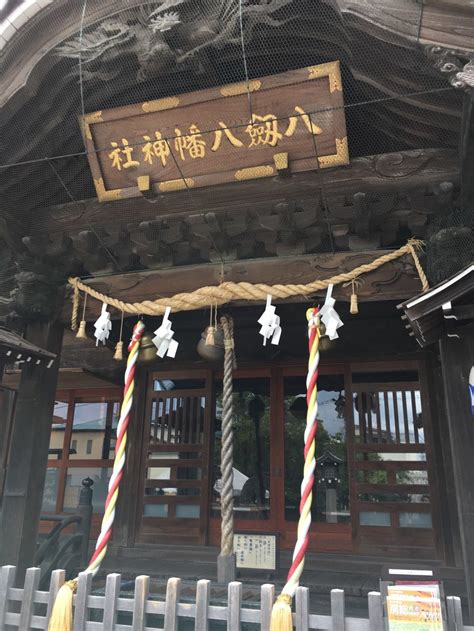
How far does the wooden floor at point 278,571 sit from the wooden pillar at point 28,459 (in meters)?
1.34

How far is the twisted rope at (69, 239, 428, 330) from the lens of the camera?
4.39m

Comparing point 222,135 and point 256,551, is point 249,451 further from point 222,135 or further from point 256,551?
point 222,135

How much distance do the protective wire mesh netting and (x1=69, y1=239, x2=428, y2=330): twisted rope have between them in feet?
1.07

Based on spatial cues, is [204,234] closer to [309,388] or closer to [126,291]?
[126,291]

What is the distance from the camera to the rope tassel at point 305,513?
9.25 ft

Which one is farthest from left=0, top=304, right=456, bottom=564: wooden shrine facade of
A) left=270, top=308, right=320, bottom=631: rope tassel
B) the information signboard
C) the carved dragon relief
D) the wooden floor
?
the carved dragon relief

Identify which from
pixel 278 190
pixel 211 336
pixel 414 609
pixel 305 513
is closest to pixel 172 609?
pixel 305 513

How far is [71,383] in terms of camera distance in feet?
27.1

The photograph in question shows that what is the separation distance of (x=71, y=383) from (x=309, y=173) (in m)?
5.83

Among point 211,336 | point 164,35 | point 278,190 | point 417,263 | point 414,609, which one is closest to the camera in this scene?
point 414,609

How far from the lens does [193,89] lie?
457 cm

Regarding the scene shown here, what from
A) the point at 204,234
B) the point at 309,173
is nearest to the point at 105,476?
the point at 204,234

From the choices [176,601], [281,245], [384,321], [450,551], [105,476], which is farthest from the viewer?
[105,476]

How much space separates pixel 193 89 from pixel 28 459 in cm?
411
